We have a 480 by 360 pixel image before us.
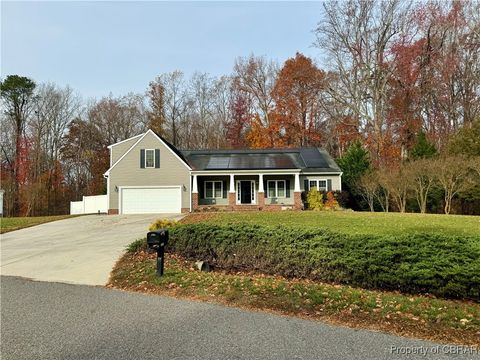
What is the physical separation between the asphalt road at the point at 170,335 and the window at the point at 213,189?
2141 cm

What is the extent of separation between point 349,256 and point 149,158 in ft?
69.6

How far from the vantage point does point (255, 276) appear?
24.6ft

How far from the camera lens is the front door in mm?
27572

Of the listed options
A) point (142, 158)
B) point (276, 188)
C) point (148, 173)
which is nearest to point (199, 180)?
point (148, 173)

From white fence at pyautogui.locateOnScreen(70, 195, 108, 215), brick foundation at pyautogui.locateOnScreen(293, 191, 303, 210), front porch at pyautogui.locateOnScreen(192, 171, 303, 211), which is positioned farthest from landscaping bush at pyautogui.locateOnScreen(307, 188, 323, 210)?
white fence at pyautogui.locateOnScreen(70, 195, 108, 215)

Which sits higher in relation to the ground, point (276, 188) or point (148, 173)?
point (148, 173)

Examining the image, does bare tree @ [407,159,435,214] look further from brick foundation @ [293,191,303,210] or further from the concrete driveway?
the concrete driveway

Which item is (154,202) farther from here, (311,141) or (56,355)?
(56,355)

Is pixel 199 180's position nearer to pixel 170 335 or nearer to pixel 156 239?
pixel 156 239

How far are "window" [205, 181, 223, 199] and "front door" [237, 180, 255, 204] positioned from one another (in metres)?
1.30

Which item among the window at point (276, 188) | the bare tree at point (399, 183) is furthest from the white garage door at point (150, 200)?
the bare tree at point (399, 183)

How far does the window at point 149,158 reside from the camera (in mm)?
25938

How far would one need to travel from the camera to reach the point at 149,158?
26047mm

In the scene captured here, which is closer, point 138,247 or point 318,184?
point 138,247
